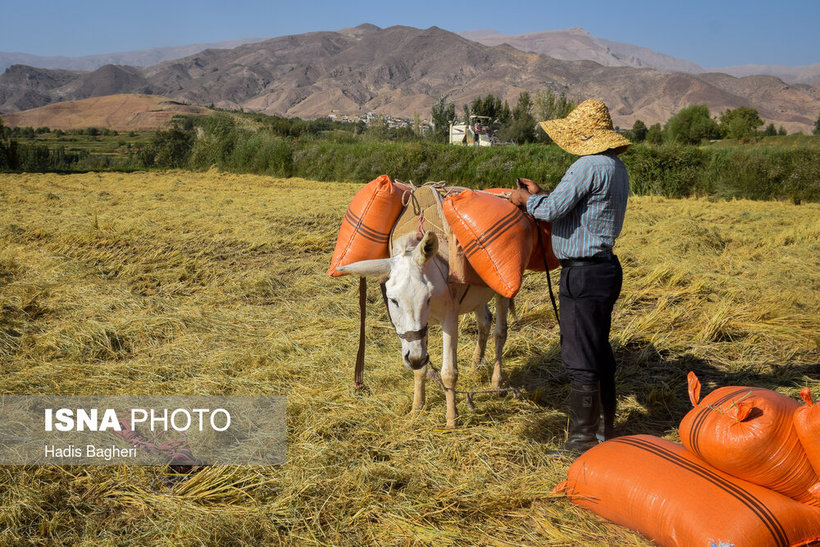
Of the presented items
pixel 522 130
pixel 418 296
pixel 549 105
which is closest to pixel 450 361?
pixel 418 296

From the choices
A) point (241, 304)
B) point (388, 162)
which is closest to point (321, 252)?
point (241, 304)

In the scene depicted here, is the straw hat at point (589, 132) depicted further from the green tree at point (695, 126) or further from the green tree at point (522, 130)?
the green tree at point (695, 126)

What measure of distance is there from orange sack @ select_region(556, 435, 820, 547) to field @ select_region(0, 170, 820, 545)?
0.39 feet

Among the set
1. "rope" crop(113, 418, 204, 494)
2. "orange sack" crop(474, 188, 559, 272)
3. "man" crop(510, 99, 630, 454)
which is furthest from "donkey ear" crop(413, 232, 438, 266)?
"rope" crop(113, 418, 204, 494)

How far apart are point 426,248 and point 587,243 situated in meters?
0.96

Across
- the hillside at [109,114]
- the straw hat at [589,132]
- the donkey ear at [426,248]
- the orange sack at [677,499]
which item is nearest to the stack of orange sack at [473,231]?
the donkey ear at [426,248]

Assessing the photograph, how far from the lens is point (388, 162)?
73.4 ft

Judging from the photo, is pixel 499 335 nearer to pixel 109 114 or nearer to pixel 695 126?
pixel 695 126

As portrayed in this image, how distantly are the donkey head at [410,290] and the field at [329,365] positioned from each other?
0.73 metres

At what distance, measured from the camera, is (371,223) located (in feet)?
12.2

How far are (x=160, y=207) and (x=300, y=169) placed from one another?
13.0 meters

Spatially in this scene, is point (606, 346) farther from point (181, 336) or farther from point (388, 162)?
point (388, 162)

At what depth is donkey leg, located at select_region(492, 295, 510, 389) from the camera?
448 cm

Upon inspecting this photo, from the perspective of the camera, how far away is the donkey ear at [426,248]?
322 cm
